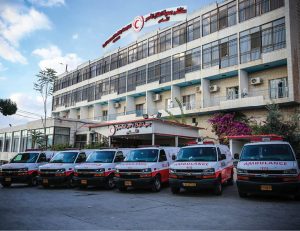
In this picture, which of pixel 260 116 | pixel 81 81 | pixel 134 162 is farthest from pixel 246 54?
pixel 81 81

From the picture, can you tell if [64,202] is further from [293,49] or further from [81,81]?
[81,81]

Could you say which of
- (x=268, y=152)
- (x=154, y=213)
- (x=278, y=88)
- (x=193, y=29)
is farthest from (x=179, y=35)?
(x=154, y=213)

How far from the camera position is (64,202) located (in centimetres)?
1041

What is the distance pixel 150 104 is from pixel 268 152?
1112 inches

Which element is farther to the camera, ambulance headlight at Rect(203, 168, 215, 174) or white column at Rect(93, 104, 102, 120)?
white column at Rect(93, 104, 102, 120)

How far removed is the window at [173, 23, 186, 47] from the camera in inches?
1351

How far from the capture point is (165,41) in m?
36.4

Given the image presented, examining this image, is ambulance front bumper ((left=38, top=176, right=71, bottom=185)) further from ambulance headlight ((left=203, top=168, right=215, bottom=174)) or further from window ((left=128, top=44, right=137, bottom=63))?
window ((left=128, top=44, right=137, bottom=63))

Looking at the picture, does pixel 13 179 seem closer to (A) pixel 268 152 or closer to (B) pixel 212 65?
(A) pixel 268 152

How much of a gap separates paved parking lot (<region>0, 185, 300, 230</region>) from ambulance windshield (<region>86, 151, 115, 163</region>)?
365 cm

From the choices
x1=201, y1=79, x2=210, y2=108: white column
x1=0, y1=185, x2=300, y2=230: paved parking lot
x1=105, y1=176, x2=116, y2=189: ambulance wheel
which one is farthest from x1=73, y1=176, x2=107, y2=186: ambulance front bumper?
x1=201, y1=79, x2=210, y2=108: white column

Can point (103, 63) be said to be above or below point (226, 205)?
above

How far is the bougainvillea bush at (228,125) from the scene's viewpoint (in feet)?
89.0

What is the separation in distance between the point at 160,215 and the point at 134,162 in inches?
211
